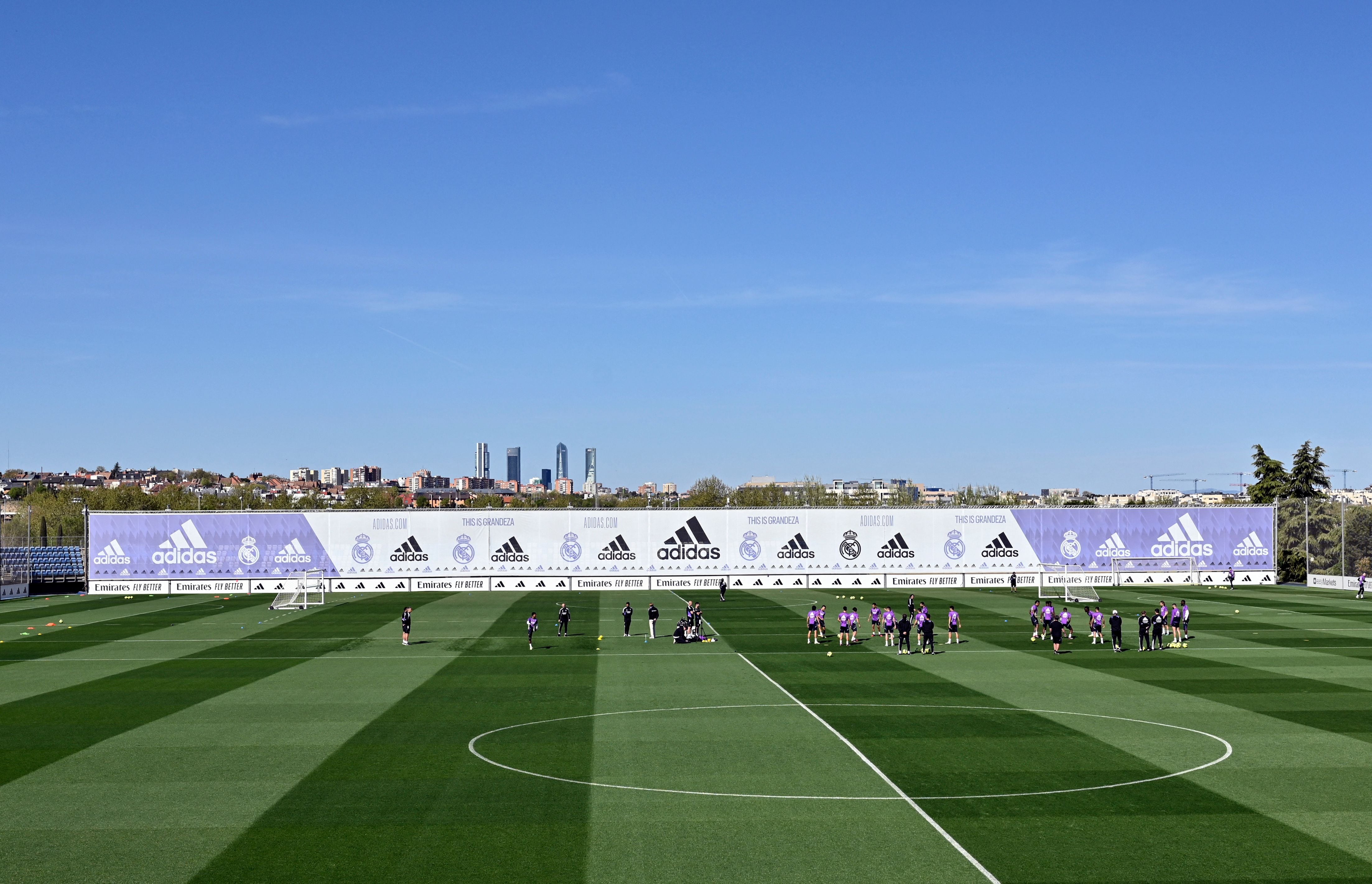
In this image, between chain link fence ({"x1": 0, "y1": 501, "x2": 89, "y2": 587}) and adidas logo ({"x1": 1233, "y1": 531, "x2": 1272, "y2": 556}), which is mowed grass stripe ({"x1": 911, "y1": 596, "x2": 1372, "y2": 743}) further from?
chain link fence ({"x1": 0, "y1": 501, "x2": 89, "y2": 587})

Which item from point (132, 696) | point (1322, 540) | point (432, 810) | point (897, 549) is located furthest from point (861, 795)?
point (1322, 540)

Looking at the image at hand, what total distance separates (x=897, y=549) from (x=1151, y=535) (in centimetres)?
1965

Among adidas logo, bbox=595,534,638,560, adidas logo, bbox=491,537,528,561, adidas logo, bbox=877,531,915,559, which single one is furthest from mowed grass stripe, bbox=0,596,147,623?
adidas logo, bbox=877,531,915,559

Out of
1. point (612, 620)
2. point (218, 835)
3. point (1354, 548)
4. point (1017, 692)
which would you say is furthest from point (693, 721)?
point (1354, 548)

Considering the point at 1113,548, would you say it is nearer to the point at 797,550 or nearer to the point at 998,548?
the point at 998,548

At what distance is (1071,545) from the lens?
288 ft

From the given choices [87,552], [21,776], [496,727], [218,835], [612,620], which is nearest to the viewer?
[218,835]

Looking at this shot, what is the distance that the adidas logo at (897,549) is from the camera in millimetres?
86438

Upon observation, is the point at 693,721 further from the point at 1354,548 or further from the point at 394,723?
the point at 1354,548

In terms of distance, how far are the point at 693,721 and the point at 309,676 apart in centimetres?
1557

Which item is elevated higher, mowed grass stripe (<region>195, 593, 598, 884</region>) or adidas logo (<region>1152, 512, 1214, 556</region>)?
adidas logo (<region>1152, 512, 1214, 556</region>)

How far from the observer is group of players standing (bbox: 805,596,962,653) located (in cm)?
4534

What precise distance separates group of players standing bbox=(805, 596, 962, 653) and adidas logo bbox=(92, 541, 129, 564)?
55583 millimetres

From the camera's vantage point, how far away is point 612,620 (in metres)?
60.9
